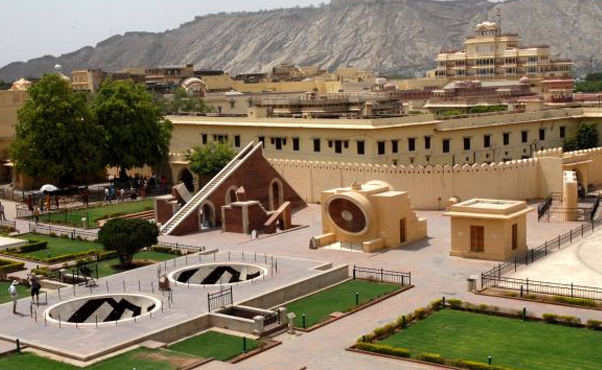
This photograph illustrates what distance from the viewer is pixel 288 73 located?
471ft

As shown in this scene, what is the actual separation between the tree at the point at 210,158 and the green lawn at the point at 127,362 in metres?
30.7

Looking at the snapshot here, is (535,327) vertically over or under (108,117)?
under

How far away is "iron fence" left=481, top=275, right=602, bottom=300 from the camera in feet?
91.5

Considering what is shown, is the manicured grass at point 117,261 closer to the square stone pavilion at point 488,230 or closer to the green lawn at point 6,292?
the green lawn at point 6,292

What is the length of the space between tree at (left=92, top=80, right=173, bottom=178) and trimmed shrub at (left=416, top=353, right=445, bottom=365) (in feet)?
122

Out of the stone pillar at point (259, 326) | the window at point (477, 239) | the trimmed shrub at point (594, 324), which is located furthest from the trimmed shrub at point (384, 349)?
the window at point (477, 239)

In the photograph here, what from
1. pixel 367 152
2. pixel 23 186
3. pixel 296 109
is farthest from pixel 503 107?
pixel 23 186

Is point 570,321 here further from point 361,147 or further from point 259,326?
point 361,147

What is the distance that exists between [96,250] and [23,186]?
2298 centimetres

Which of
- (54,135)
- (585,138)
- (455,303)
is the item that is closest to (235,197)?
(54,135)

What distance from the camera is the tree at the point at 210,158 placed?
2103 inches

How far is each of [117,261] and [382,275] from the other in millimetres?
11723

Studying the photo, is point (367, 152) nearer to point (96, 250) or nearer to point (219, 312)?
point (96, 250)

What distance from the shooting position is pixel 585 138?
6078 centimetres
